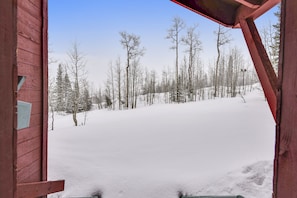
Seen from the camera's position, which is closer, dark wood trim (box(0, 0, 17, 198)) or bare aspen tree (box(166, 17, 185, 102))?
dark wood trim (box(0, 0, 17, 198))

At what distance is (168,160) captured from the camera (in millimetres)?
3635

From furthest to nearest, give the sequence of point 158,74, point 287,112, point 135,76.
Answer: point 158,74 → point 135,76 → point 287,112

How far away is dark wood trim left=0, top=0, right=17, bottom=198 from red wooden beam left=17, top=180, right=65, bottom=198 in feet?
2.27

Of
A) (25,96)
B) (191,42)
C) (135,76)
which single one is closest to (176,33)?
(191,42)

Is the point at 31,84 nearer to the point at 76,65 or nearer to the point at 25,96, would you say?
the point at 25,96

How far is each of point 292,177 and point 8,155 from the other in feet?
2.37

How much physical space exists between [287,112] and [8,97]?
721 millimetres

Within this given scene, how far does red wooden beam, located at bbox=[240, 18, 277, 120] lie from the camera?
1.32 meters

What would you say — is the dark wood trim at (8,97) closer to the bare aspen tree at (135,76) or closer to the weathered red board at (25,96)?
the weathered red board at (25,96)

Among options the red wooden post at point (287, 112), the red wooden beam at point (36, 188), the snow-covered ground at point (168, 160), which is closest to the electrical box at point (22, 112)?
the red wooden beam at point (36, 188)

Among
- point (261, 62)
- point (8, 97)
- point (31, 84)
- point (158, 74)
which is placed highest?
point (158, 74)

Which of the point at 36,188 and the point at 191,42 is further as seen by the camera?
the point at 191,42

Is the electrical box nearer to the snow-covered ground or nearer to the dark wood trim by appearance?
the dark wood trim

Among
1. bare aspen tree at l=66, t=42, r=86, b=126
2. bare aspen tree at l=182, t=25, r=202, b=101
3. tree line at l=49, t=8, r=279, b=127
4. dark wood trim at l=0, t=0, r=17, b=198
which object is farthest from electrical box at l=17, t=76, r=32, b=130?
bare aspen tree at l=182, t=25, r=202, b=101
